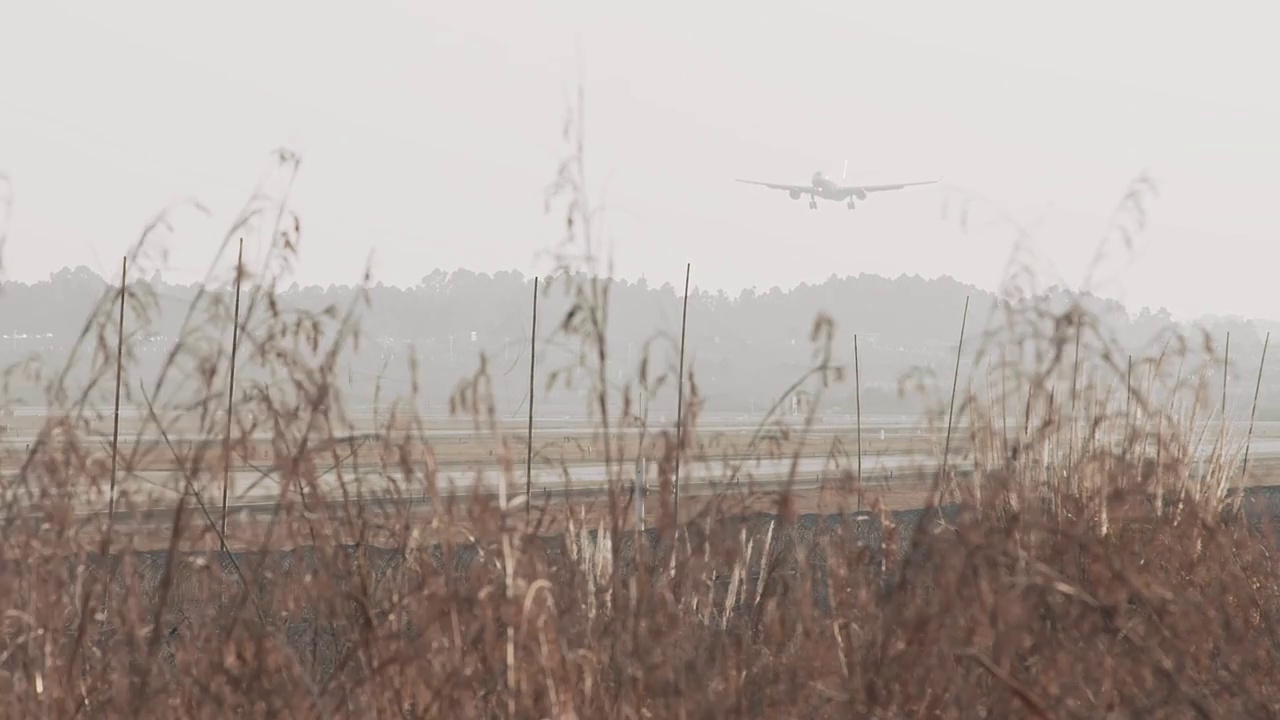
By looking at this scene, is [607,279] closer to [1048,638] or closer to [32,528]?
[1048,638]

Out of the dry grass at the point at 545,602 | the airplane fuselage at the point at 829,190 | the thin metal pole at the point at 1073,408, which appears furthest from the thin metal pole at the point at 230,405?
the airplane fuselage at the point at 829,190

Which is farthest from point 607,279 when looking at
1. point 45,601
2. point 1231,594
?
point 1231,594

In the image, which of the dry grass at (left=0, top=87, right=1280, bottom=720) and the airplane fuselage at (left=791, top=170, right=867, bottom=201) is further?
the airplane fuselage at (left=791, top=170, right=867, bottom=201)

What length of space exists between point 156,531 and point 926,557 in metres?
2.13

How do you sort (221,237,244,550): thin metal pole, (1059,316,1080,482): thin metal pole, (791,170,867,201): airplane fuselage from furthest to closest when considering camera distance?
(791,170,867,201): airplane fuselage, (1059,316,1080,482): thin metal pole, (221,237,244,550): thin metal pole

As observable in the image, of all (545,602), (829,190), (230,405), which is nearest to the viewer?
(545,602)

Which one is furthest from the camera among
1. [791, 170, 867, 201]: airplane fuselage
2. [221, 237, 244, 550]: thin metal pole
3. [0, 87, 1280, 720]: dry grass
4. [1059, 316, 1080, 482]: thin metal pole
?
[791, 170, 867, 201]: airplane fuselage

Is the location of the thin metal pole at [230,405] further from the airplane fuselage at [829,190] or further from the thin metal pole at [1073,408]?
the airplane fuselage at [829,190]

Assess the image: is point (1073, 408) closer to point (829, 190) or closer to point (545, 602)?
point (545, 602)

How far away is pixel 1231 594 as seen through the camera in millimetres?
4785

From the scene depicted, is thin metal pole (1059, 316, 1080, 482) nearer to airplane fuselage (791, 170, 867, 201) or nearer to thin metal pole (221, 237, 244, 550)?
thin metal pole (221, 237, 244, 550)

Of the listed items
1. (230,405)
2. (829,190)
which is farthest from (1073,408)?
(829,190)

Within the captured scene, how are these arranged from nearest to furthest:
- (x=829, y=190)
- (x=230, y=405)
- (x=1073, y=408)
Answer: (x=230, y=405)
(x=1073, y=408)
(x=829, y=190)

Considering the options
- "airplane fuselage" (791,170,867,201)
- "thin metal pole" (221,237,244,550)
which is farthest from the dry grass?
"airplane fuselage" (791,170,867,201)
